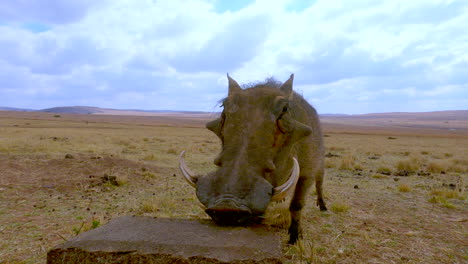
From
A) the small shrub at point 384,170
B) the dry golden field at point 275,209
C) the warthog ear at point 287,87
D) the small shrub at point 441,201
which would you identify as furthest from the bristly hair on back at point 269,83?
the small shrub at point 384,170

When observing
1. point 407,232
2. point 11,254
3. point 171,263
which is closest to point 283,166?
point 171,263

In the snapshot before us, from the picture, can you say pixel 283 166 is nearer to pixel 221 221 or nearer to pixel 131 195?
pixel 221 221

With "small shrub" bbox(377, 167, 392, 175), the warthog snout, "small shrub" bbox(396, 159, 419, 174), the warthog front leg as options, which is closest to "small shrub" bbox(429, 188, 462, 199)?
"small shrub" bbox(377, 167, 392, 175)

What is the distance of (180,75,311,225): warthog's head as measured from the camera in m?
2.78

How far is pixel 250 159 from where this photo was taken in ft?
10.3

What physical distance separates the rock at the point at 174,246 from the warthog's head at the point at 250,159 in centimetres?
18

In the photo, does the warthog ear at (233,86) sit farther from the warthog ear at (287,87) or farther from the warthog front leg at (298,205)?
the warthog front leg at (298,205)

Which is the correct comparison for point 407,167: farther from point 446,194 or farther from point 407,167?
point 446,194

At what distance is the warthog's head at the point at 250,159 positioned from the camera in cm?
278

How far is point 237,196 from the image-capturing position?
277 centimetres

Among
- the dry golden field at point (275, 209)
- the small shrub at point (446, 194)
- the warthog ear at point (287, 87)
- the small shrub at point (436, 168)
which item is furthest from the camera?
the small shrub at point (436, 168)

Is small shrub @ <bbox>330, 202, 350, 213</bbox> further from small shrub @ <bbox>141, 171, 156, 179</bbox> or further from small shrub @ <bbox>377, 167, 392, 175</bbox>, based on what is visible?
→ small shrub @ <bbox>377, 167, 392, 175</bbox>

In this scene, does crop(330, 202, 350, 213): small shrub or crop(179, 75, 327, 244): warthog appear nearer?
crop(179, 75, 327, 244): warthog

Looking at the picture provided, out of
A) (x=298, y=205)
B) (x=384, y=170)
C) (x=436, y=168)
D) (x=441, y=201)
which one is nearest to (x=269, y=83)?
(x=298, y=205)
